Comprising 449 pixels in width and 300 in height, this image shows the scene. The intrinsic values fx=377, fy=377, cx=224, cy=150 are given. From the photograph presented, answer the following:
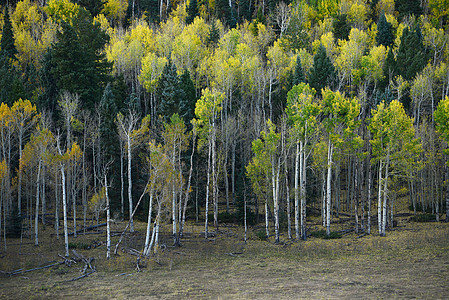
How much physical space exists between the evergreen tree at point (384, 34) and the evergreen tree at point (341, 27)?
16.4 ft

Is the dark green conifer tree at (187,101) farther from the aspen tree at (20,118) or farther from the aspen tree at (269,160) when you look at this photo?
the aspen tree at (20,118)

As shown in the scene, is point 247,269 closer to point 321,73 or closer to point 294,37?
point 321,73

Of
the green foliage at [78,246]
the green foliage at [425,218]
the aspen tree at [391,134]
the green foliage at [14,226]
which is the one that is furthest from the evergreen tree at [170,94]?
the green foliage at [425,218]

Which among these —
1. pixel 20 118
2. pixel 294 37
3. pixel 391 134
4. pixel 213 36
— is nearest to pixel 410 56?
pixel 294 37

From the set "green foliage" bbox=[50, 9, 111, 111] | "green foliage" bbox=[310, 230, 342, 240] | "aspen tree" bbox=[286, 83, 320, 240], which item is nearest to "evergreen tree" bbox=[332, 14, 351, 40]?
"aspen tree" bbox=[286, 83, 320, 240]

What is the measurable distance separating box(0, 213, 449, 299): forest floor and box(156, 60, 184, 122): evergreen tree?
45.9ft

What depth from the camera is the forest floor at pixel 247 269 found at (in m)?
15.8

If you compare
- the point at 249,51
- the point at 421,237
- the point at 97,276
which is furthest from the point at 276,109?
the point at 97,276

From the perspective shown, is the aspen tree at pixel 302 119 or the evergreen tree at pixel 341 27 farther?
the evergreen tree at pixel 341 27

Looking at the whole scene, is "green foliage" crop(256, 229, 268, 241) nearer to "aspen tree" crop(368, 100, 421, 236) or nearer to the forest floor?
the forest floor

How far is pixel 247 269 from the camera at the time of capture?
20797mm

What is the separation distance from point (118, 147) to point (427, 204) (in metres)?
33.6

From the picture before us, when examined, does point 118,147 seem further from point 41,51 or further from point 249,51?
point 41,51

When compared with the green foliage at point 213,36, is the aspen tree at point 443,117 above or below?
below
